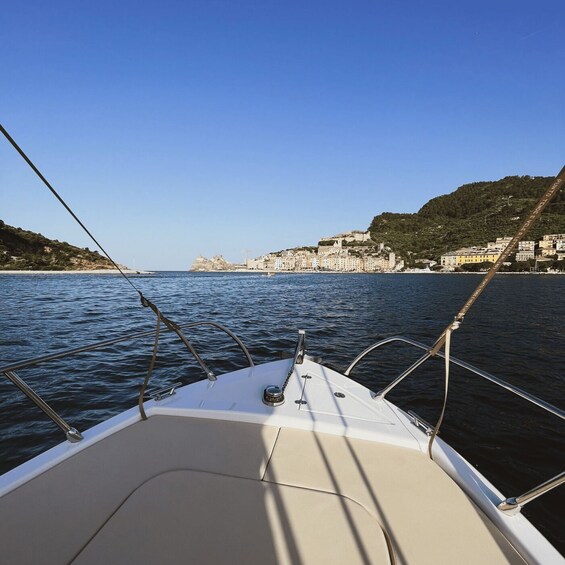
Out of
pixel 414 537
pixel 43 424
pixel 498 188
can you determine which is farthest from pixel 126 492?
pixel 498 188

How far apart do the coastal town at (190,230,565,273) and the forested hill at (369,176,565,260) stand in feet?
22.2

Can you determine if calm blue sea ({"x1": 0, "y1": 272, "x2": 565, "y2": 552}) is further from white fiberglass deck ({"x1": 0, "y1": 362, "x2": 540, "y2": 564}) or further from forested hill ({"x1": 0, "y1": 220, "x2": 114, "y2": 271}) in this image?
forested hill ({"x1": 0, "y1": 220, "x2": 114, "y2": 271})

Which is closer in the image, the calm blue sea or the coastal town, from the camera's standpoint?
the calm blue sea

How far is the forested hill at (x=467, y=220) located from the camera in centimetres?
11794

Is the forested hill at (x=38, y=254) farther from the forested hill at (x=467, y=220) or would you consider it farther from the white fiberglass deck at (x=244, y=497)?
the forested hill at (x=467, y=220)

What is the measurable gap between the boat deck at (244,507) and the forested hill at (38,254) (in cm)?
11703

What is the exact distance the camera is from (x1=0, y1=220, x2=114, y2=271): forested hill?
90.4 m

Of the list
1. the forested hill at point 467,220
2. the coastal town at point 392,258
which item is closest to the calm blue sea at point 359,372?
the coastal town at point 392,258

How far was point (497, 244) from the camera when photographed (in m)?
107

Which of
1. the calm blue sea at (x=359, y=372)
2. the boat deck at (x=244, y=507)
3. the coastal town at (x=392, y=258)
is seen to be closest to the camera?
the boat deck at (x=244, y=507)

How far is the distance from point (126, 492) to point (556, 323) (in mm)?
20390

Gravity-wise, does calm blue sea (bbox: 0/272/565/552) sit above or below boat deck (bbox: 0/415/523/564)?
below

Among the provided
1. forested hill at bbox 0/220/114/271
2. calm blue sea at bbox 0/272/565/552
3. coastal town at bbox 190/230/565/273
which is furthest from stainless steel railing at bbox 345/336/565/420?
forested hill at bbox 0/220/114/271

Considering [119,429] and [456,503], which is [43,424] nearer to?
[119,429]
